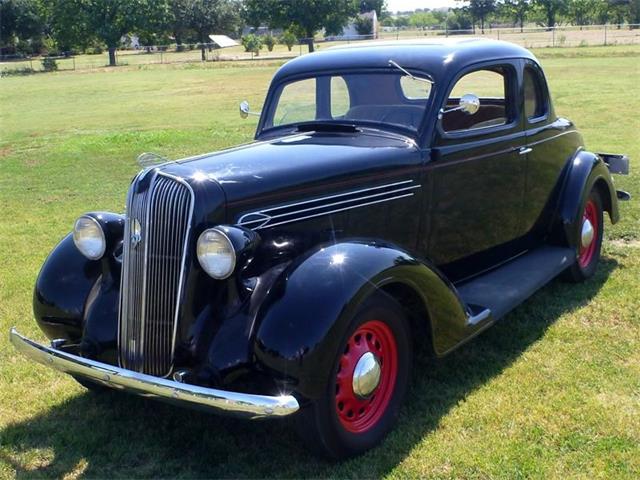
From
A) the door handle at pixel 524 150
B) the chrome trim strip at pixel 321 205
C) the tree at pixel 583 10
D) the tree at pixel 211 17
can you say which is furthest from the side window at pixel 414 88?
the tree at pixel 211 17

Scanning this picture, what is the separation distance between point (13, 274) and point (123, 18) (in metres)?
55.2

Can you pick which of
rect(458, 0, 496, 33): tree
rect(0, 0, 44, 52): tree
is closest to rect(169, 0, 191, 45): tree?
rect(0, 0, 44, 52): tree

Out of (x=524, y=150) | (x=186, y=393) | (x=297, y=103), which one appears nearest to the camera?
(x=186, y=393)

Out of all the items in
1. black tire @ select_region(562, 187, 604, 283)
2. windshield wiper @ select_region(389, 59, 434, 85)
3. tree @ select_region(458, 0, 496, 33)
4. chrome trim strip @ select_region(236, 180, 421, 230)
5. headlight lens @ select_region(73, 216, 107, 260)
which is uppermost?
tree @ select_region(458, 0, 496, 33)

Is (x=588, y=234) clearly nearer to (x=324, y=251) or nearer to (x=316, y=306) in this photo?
(x=324, y=251)

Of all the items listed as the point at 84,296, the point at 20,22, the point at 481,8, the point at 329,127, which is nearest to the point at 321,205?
the point at 329,127

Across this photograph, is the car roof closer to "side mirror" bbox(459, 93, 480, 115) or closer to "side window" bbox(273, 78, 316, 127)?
"side window" bbox(273, 78, 316, 127)

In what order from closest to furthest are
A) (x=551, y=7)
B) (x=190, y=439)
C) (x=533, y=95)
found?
1. (x=190, y=439)
2. (x=533, y=95)
3. (x=551, y=7)

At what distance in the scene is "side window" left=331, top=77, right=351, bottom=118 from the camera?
445 cm

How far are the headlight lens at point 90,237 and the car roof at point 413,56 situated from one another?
1.92 meters

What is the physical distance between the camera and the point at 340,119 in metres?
4.34

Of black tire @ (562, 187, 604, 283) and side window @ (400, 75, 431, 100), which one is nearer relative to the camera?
side window @ (400, 75, 431, 100)

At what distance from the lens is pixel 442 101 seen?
4.15m

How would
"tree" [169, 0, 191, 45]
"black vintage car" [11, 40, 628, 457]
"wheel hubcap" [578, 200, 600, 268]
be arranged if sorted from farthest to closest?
"tree" [169, 0, 191, 45] → "wheel hubcap" [578, 200, 600, 268] → "black vintage car" [11, 40, 628, 457]
